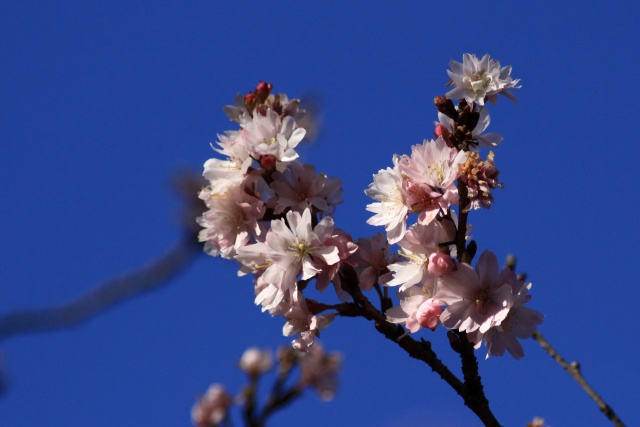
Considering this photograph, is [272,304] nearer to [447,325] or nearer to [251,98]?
[447,325]

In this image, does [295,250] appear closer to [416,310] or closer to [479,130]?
[416,310]

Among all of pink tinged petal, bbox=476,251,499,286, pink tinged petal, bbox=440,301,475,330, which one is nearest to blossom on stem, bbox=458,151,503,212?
pink tinged petal, bbox=476,251,499,286

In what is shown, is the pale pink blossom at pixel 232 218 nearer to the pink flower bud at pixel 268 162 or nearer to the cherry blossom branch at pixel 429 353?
the pink flower bud at pixel 268 162

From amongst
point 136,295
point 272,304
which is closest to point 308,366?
point 136,295

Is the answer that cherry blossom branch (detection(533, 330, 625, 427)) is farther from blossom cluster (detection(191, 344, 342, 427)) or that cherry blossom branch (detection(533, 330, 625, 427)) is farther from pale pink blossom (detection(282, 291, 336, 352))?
blossom cluster (detection(191, 344, 342, 427))

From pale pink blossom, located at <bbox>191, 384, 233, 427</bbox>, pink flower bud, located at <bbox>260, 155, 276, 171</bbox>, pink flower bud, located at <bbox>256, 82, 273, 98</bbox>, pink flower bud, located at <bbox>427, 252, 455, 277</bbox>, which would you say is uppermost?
pale pink blossom, located at <bbox>191, 384, 233, 427</bbox>
